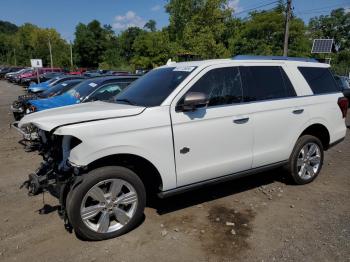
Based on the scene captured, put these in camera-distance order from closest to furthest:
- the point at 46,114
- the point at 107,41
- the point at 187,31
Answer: the point at 46,114 → the point at 187,31 → the point at 107,41

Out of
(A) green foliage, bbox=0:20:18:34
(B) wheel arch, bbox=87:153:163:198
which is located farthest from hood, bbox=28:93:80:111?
(A) green foliage, bbox=0:20:18:34

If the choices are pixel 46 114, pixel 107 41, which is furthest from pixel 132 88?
pixel 107 41

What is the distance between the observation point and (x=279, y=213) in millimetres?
4395

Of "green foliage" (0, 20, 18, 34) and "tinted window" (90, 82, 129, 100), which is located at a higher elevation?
"green foliage" (0, 20, 18, 34)

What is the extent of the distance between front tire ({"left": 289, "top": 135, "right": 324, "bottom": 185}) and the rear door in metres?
0.18

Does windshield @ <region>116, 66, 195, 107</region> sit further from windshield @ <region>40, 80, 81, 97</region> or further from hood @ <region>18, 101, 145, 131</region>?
windshield @ <region>40, 80, 81, 97</region>

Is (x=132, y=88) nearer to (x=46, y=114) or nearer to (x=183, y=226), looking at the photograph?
(x=46, y=114)

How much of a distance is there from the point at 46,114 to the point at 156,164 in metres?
1.40

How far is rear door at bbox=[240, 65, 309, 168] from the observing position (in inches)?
178

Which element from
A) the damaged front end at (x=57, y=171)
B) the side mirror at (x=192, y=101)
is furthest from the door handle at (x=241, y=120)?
the damaged front end at (x=57, y=171)

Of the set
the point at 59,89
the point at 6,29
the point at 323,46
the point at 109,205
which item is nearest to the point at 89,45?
the point at 323,46

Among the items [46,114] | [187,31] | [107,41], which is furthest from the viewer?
[107,41]

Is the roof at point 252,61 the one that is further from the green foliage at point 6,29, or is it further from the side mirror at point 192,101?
the green foliage at point 6,29

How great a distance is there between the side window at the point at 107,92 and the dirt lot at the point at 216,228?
3.21 metres
